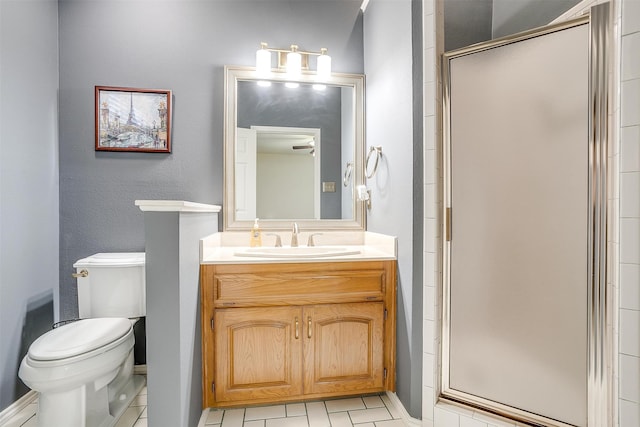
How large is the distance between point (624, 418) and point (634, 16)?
1309 millimetres

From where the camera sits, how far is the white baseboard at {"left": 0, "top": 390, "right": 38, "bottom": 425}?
1564 millimetres

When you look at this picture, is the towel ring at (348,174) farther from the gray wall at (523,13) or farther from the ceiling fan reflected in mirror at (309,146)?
the gray wall at (523,13)

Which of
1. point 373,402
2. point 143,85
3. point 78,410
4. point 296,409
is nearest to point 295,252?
point 296,409

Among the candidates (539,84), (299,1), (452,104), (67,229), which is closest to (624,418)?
(539,84)

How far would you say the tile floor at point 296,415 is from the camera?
158 centimetres

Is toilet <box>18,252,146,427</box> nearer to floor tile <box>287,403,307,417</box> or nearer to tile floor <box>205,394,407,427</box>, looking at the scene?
tile floor <box>205,394,407,427</box>

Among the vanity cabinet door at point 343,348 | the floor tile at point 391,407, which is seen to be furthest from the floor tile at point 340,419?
the floor tile at point 391,407

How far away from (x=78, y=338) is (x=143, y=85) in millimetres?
1494

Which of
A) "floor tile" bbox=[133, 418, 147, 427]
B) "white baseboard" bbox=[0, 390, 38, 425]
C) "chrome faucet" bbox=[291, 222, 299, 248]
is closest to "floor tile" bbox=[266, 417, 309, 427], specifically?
"floor tile" bbox=[133, 418, 147, 427]

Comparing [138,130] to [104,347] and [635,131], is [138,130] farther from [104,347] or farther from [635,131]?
[635,131]

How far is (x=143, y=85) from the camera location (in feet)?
6.66

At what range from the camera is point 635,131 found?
3.40 ft

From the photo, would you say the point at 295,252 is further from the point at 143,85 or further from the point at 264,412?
the point at 143,85

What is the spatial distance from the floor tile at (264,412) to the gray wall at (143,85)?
3.91 ft
